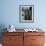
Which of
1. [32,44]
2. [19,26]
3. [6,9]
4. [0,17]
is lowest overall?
[32,44]

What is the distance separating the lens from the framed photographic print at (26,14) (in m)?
4.14

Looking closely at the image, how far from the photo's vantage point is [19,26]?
4.20 metres

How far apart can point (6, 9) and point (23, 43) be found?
125 centimetres

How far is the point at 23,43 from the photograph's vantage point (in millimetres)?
3707

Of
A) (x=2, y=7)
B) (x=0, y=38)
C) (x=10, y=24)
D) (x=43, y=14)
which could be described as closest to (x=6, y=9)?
(x=2, y=7)

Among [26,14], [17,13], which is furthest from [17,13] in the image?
[26,14]

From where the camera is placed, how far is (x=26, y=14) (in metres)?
4.17

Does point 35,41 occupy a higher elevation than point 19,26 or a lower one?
lower

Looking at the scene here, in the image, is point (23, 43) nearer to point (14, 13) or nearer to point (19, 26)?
point (19, 26)

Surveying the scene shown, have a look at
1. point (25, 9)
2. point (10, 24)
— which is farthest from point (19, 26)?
point (25, 9)

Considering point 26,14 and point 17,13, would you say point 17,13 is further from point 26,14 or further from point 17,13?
point 26,14

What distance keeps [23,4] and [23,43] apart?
4.13ft

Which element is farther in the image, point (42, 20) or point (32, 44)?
point (42, 20)

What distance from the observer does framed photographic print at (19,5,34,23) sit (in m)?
4.14
